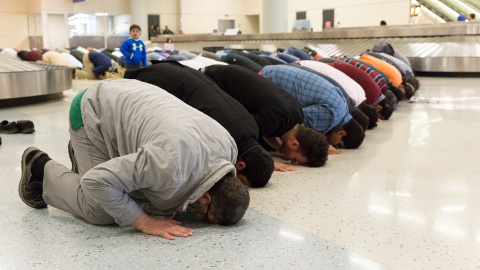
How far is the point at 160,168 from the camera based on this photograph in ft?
6.69

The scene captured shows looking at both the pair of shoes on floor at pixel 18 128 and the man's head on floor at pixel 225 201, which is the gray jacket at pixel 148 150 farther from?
the pair of shoes on floor at pixel 18 128

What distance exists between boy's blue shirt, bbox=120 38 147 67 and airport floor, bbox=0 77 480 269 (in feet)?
17.5

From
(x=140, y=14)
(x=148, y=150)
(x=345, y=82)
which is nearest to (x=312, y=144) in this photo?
(x=345, y=82)

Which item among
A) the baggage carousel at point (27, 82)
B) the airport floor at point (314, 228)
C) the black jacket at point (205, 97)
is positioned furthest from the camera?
the baggage carousel at point (27, 82)

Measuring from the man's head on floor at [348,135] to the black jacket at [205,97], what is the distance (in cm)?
153

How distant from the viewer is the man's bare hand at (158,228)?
2.25m

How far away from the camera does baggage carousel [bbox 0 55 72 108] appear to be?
6.55 metres

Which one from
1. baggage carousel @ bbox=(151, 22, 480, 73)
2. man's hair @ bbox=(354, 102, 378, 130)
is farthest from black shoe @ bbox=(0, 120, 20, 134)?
baggage carousel @ bbox=(151, 22, 480, 73)

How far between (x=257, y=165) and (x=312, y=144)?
700 millimetres

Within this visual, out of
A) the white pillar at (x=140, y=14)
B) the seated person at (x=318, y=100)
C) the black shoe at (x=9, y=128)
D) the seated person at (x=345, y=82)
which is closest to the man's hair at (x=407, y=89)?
the seated person at (x=345, y=82)

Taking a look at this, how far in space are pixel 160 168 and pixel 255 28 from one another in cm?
3104

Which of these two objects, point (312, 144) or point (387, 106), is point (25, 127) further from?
point (387, 106)

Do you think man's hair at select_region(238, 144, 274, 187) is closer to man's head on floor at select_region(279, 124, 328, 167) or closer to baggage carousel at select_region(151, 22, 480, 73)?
man's head on floor at select_region(279, 124, 328, 167)

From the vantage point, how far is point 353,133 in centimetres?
426
